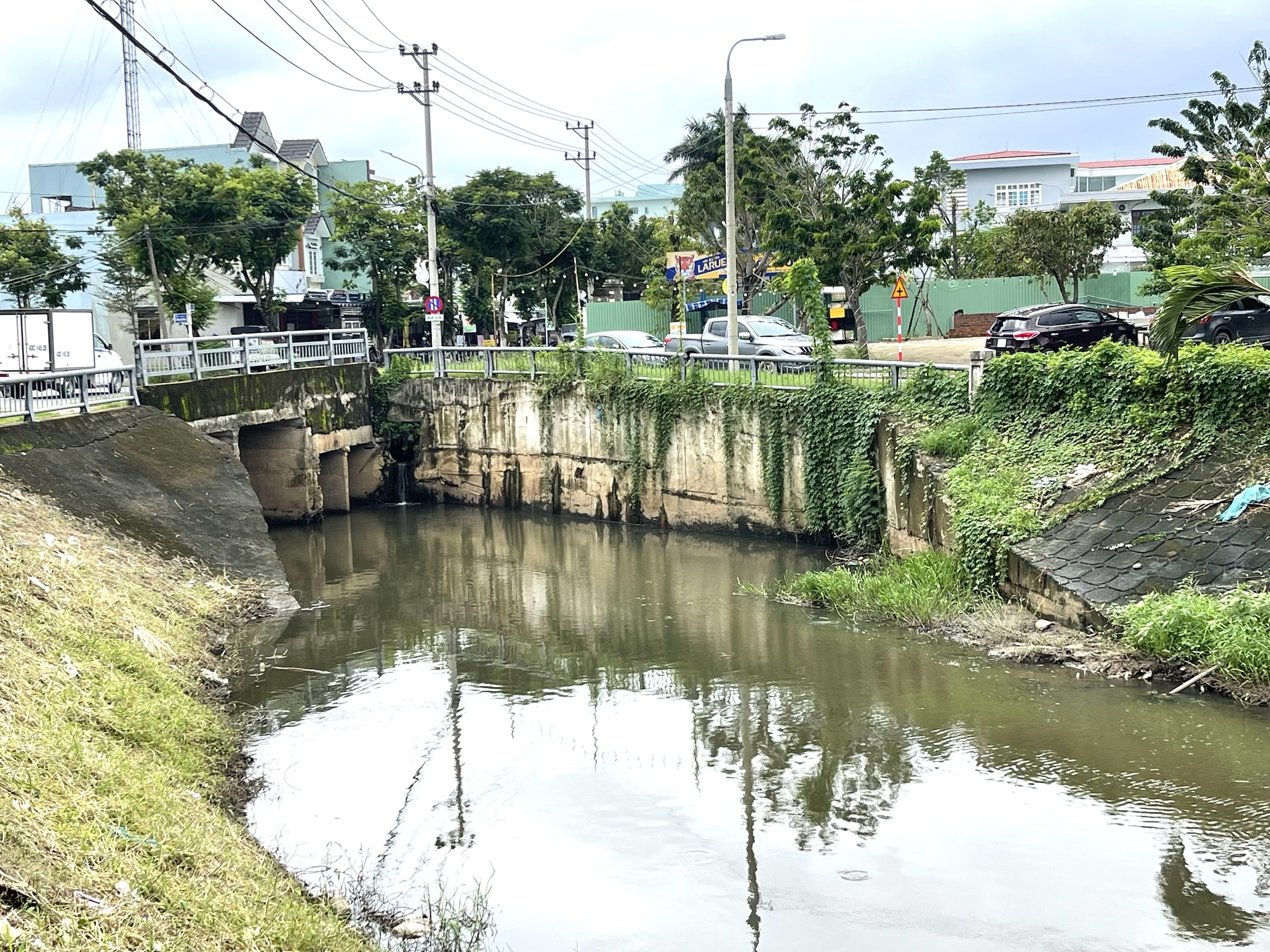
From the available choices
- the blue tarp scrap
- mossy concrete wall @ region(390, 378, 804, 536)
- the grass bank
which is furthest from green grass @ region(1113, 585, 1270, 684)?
mossy concrete wall @ region(390, 378, 804, 536)

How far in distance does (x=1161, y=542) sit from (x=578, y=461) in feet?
50.1

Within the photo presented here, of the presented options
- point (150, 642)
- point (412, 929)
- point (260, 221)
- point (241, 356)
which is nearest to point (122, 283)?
point (260, 221)

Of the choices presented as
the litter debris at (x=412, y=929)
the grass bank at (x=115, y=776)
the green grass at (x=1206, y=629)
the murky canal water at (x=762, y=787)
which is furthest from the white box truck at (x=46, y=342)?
the green grass at (x=1206, y=629)

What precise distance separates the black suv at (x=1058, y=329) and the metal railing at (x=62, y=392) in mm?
17169

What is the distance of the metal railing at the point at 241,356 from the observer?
923 inches

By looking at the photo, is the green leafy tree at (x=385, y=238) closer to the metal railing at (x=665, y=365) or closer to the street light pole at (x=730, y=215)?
the metal railing at (x=665, y=365)

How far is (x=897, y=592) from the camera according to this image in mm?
16938

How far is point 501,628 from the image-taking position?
18.6m

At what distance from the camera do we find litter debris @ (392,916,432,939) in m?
8.42

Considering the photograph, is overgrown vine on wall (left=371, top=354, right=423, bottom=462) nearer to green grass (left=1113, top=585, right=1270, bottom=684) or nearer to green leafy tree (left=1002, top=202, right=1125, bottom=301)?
green grass (left=1113, top=585, right=1270, bottom=684)

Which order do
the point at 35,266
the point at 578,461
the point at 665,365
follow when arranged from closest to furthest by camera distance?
1. the point at 665,365
2. the point at 578,461
3. the point at 35,266

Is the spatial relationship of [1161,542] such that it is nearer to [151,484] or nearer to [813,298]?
[813,298]

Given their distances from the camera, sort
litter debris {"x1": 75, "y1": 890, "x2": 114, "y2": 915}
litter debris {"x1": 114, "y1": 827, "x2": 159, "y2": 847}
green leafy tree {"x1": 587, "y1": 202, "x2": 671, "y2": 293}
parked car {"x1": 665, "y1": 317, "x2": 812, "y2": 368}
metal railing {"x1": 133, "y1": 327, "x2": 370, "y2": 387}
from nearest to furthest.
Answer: litter debris {"x1": 75, "y1": 890, "x2": 114, "y2": 915}, litter debris {"x1": 114, "y1": 827, "x2": 159, "y2": 847}, metal railing {"x1": 133, "y1": 327, "x2": 370, "y2": 387}, parked car {"x1": 665, "y1": 317, "x2": 812, "y2": 368}, green leafy tree {"x1": 587, "y1": 202, "x2": 671, "y2": 293}

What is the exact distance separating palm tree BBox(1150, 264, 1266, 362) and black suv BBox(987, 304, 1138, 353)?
1063 cm
